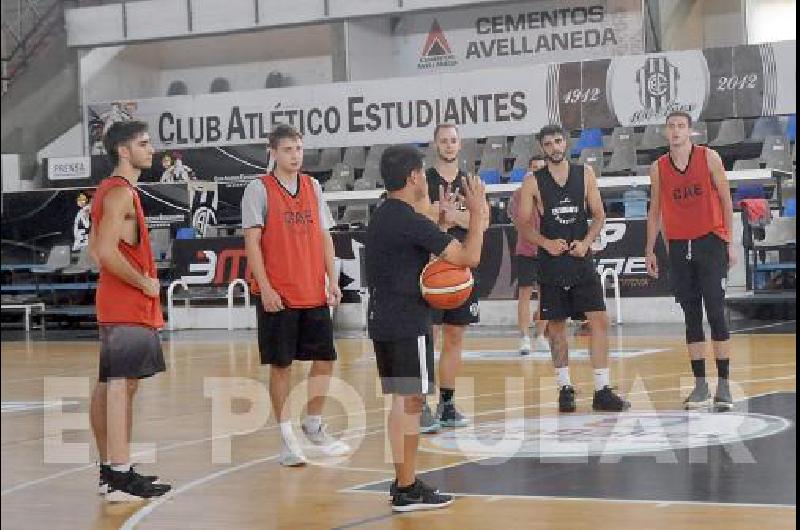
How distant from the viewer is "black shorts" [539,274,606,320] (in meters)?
10.2

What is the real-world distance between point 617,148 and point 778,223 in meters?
4.69

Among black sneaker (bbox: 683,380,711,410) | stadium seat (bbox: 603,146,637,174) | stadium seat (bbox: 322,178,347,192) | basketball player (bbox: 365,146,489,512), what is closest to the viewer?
basketball player (bbox: 365,146,489,512)

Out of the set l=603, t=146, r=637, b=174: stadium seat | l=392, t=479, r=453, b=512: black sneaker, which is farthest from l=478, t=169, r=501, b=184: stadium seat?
l=392, t=479, r=453, b=512: black sneaker

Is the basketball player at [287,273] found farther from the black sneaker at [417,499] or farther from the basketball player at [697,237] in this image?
the basketball player at [697,237]

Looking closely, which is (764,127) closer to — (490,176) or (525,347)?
(490,176)

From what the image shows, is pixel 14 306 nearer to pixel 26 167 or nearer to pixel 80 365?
pixel 26 167

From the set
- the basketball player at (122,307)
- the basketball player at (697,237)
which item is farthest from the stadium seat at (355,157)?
the basketball player at (122,307)

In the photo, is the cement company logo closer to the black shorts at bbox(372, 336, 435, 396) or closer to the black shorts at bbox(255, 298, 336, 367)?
the black shorts at bbox(255, 298, 336, 367)

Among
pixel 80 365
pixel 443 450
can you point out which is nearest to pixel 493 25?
pixel 80 365

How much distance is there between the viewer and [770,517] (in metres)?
6.16

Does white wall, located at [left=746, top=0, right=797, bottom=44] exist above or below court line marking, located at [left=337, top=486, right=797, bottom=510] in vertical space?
above

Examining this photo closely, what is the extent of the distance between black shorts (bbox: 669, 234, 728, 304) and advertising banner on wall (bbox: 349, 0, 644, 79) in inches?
655

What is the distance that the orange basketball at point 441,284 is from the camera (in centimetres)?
716

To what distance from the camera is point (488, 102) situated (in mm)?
25766
